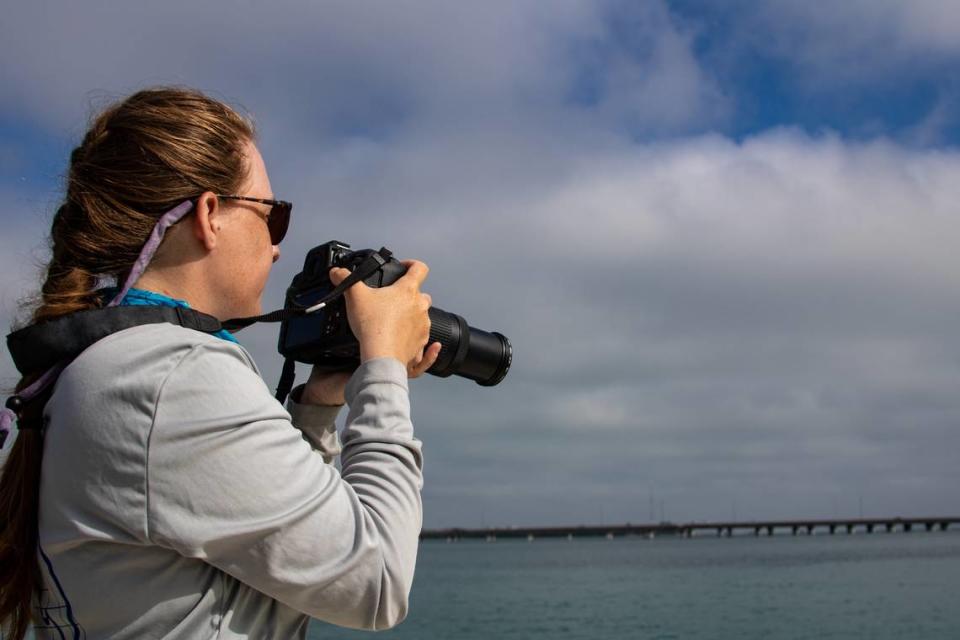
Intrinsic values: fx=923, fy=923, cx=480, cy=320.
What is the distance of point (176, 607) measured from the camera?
3.88ft

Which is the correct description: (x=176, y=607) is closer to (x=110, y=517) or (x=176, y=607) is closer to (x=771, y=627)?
(x=110, y=517)

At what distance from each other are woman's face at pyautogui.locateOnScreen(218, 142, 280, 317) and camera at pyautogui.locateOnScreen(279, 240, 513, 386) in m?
0.11

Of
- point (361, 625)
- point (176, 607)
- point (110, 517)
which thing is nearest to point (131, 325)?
point (110, 517)

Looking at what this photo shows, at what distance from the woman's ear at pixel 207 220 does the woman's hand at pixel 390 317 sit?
0.79 ft

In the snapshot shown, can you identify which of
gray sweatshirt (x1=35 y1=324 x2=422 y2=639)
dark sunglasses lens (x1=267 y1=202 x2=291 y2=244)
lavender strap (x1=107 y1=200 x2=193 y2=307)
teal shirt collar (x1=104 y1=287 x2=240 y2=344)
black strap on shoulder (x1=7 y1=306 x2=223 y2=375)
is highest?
dark sunglasses lens (x1=267 y1=202 x2=291 y2=244)

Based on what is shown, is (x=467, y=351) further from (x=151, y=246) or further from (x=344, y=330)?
(x=151, y=246)

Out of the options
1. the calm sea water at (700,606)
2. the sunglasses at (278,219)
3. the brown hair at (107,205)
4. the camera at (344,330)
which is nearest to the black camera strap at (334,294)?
the camera at (344,330)

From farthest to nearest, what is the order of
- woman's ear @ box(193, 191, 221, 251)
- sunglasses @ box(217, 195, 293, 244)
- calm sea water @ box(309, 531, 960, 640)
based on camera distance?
1. calm sea water @ box(309, 531, 960, 640)
2. sunglasses @ box(217, 195, 293, 244)
3. woman's ear @ box(193, 191, 221, 251)

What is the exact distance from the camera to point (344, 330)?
1652 millimetres

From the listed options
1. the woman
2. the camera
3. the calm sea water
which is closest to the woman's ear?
the woman

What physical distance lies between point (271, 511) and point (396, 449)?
24 cm

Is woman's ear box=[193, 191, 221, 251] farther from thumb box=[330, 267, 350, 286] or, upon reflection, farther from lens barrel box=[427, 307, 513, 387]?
lens barrel box=[427, 307, 513, 387]

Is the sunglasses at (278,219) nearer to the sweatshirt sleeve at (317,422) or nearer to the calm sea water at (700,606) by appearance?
the sweatshirt sleeve at (317,422)

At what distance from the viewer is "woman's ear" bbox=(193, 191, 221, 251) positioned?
1376 millimetres
